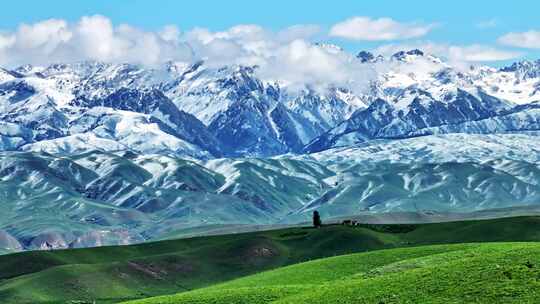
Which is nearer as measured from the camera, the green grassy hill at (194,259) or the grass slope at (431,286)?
the grass slope at (431,286)

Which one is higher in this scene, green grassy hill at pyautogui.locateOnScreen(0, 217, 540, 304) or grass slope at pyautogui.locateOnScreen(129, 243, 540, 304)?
grass slope at pyautogui.locateOnScreen(129, 243, 540, 304)

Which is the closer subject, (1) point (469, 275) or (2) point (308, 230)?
(1) point (469, 275)

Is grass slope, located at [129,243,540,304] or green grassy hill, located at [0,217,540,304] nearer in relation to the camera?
grass slope, located at [129,243,540,304]

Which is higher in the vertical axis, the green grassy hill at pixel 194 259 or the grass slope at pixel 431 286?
the grass slope at pixel 431 286

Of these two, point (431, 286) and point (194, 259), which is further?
point (194, 259)

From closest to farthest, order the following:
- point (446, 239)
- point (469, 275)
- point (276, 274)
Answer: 1. point (469, 275)
2. point (276, 274)
3. point (446, 239)

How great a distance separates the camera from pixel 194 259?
567 ft

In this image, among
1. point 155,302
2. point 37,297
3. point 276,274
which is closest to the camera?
point 155,302

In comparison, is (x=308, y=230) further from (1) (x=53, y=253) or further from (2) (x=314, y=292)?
(2) (x=314, y=292)

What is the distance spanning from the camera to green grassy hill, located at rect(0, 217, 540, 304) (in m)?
148

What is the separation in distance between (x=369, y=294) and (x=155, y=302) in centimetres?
2210

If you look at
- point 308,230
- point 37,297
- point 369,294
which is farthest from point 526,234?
point 369,294

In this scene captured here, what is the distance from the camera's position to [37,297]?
142 metres

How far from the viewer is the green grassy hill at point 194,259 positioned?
148125 millimetres
